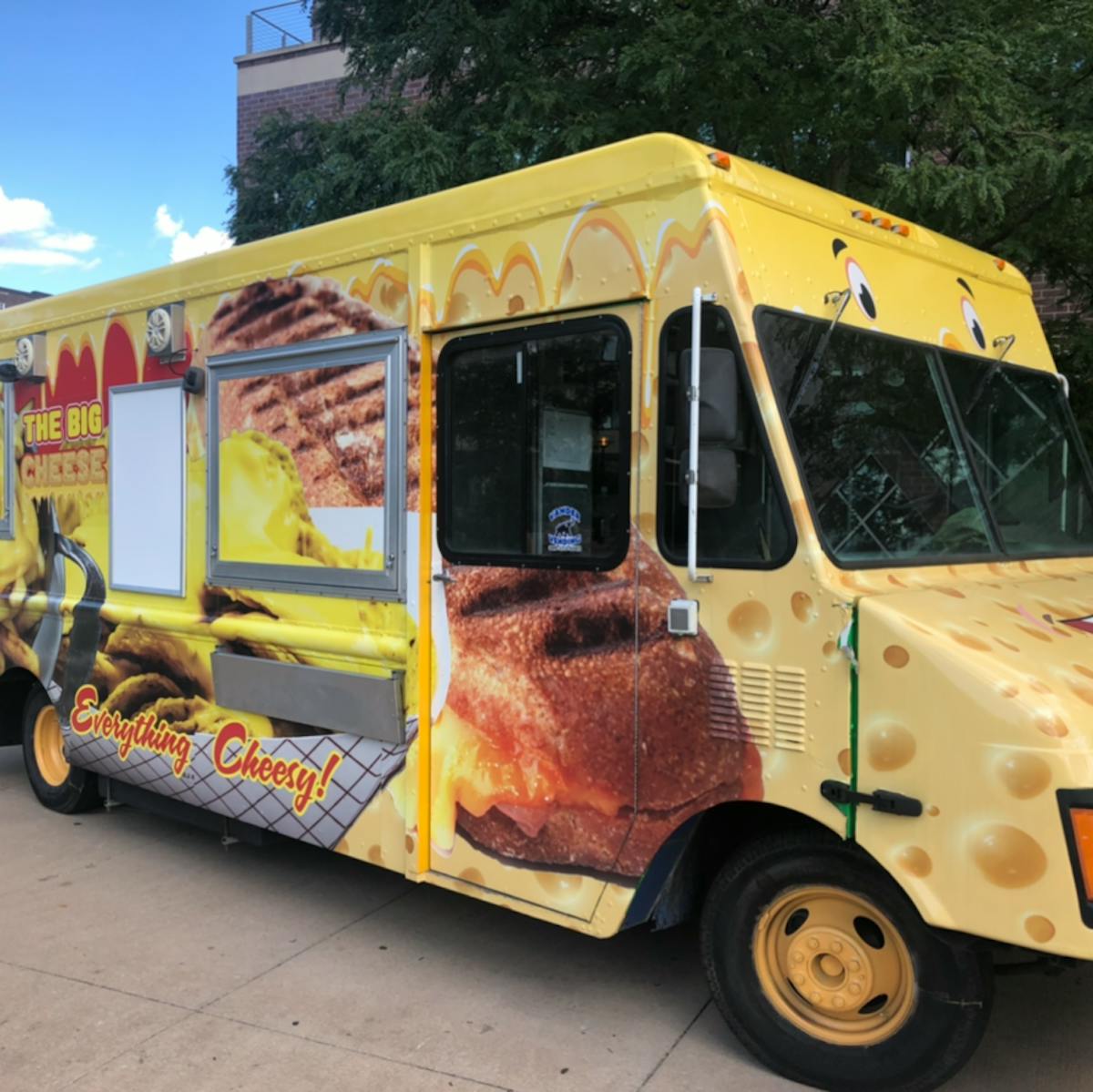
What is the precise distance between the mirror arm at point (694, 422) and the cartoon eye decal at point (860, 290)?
0.67m

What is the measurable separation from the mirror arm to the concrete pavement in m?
1.70

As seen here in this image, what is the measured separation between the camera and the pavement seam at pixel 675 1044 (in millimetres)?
3424

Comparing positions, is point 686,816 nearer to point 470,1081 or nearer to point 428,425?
point 470,1081

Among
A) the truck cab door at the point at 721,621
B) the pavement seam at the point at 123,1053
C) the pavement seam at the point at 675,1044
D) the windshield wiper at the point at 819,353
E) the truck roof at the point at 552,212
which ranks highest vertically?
the truck roof at the point at 552,212

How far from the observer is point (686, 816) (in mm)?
3355

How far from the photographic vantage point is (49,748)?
6555 millimetres

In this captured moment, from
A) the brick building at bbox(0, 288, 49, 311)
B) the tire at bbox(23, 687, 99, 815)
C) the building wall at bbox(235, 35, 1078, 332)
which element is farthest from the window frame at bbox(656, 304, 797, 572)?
the brick building at bbox(0, 288, 49, 311)

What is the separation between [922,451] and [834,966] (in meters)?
1.69

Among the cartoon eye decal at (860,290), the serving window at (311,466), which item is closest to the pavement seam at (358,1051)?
the serving window at (311,466)

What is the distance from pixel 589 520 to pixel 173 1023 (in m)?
2.31

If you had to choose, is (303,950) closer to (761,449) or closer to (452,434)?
(452,434)

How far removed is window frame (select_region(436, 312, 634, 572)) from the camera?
3.49 metres

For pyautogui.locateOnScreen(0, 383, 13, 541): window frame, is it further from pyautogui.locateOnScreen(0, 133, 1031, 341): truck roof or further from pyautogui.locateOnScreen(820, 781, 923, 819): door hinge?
pyautogui.locateOnScreen(820, 781, 923, 819): door hinge

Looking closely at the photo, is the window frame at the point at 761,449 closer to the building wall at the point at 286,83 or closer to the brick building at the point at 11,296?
the building wall at the point at 286,83
